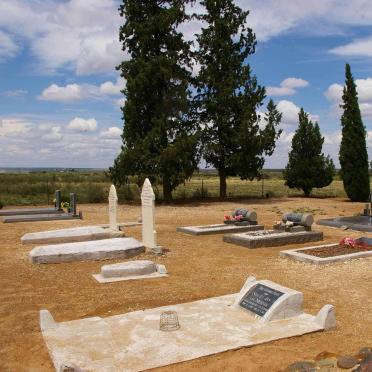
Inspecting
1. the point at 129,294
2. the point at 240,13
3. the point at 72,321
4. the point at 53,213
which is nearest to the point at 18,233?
the point at 53,213

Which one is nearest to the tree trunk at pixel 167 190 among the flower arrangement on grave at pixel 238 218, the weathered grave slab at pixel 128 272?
the flower arrangement on grave at pixel 238 218

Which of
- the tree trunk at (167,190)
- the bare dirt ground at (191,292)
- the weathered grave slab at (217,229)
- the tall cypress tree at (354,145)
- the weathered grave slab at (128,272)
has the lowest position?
the bare dirt ground at (191,292)

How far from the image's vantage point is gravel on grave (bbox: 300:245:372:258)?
33.4ft

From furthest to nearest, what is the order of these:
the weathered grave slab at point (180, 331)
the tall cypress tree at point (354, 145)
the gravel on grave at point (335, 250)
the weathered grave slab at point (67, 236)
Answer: the tall cypress tree at point (354, 145) → the weathered grave slab at point (67, 236) → the gravel on grave at point (335, 250) → the weathered grave slab at point (180, 331)

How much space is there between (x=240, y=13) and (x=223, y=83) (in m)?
4.00

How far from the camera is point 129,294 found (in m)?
7.38

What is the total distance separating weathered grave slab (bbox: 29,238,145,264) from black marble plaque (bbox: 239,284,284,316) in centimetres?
457

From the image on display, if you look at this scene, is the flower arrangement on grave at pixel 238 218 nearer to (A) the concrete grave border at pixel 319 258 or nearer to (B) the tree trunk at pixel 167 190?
(A) the concrete grave border at pixel 319 258

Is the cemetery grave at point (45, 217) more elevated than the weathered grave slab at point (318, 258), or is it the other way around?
the cemetery grave at point (45, 217)

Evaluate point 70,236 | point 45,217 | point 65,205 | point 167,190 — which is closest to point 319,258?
point 70,236

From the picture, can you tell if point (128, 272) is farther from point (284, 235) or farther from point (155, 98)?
point (155, 98)

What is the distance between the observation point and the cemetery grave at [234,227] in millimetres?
14070

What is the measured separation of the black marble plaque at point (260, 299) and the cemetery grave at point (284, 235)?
532cm

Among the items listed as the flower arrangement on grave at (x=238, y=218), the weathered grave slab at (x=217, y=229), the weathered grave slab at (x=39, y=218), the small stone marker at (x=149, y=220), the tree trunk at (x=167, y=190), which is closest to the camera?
the small stone marker at (x=149, y=220)
